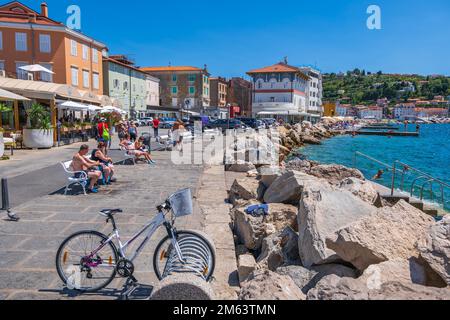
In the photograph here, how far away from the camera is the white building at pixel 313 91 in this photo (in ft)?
277

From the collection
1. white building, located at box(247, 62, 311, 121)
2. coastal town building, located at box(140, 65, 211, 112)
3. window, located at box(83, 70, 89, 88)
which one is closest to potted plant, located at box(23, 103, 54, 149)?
window, located at box(83, 70, 89, 88)

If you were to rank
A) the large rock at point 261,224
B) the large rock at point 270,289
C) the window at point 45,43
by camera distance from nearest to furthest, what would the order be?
the large rock at point 270,289 < the large rock at point 261,224 < the window at point 45,43

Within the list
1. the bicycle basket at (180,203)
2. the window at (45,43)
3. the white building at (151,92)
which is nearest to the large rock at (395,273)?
the bicycle basket at (180,203)

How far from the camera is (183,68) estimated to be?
243ft

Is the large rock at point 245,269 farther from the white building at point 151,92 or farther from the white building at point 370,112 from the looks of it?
the white building at point 370,112

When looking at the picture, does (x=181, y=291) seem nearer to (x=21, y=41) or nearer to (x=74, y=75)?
(x=74, y=75)

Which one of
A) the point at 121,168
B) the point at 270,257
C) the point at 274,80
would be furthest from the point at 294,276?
the point at 274,80

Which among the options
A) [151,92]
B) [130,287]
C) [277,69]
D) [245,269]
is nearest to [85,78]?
[151,92]

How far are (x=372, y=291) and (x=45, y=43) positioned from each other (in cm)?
4048

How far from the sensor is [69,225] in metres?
6.26

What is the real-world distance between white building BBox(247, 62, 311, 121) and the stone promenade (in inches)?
2414

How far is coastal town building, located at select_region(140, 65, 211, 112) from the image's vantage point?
7319cm

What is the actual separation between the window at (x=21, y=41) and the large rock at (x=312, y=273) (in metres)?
40.1
